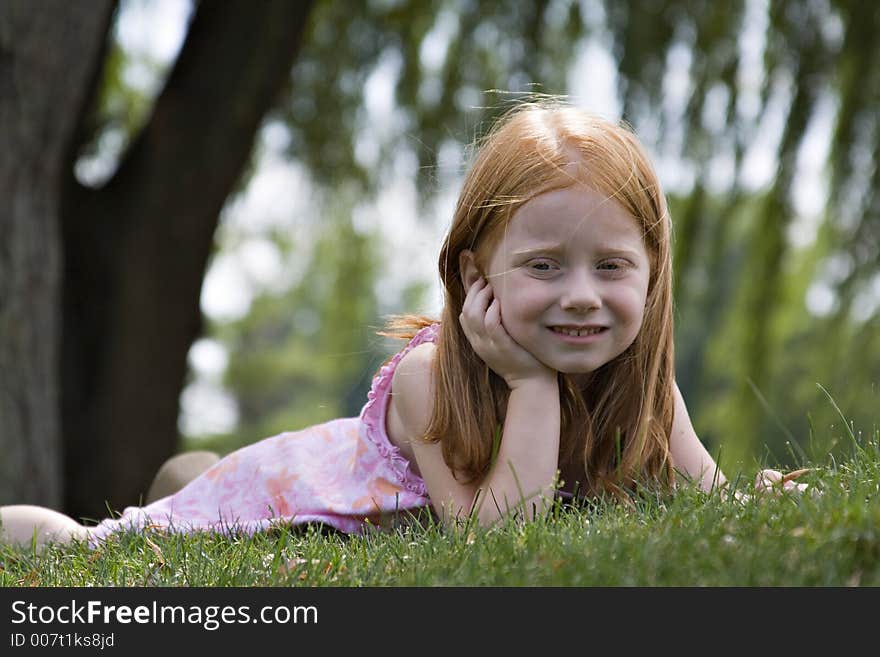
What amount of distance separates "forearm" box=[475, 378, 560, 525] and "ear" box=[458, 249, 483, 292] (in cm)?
36

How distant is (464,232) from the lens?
9.77 ft

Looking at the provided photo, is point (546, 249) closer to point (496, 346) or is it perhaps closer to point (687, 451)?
point (496, 346)

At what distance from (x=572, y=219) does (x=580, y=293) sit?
19cm

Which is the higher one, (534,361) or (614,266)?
(614,266)

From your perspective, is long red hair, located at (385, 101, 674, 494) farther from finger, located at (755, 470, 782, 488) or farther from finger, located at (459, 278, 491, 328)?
finger, located at (755, 470, 782, 488)

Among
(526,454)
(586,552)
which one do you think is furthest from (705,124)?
(586,552)

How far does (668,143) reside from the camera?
5.85m

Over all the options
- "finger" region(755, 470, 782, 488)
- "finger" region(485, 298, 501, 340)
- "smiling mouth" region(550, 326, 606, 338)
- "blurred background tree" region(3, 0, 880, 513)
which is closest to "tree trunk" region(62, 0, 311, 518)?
"blurred background tree" region(3, 0, 880, 513)

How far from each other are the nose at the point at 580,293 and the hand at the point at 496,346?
7.2 inches

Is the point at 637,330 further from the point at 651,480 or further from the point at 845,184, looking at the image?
the point at 845,184

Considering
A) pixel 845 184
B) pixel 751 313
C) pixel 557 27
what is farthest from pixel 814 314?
pixel 557 27

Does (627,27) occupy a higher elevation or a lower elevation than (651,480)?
higher

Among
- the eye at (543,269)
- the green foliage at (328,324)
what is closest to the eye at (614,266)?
the eye at (543,269)
